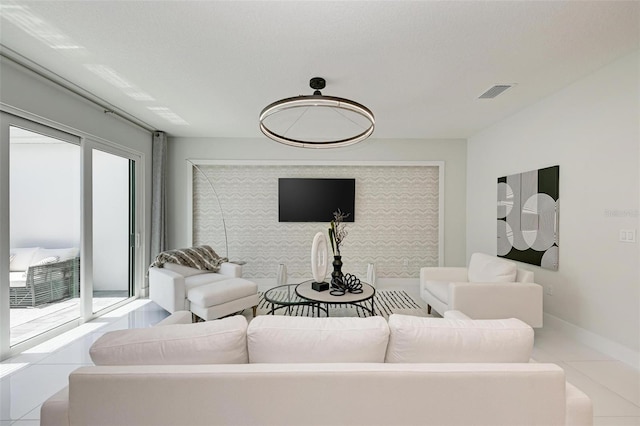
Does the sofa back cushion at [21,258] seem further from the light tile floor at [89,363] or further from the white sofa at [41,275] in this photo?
the light tile floor at [89,363]

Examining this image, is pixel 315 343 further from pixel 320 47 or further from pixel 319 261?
pixel 320 47

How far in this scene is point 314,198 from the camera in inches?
195

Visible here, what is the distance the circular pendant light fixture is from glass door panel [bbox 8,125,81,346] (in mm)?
2252

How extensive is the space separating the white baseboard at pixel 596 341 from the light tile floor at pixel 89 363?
0.20ft

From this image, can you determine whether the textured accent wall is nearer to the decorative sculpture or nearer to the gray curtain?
the gray curtain

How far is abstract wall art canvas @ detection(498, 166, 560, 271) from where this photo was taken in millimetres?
3129

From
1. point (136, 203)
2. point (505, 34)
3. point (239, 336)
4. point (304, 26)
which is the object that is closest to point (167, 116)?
point (136, 203)

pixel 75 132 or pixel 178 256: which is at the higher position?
pixel 75 132

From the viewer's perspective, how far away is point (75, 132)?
315cm

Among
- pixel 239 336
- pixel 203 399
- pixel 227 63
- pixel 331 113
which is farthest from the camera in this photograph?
pixel 331 113

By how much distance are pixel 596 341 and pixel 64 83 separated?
5796 mm

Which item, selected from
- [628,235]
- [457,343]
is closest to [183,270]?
[457,343]

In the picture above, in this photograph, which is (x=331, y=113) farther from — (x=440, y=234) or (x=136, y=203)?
(x=136, y=203)

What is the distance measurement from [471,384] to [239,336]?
1008mm
